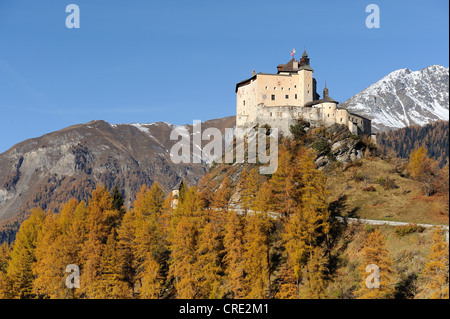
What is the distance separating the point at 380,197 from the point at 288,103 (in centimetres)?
3011

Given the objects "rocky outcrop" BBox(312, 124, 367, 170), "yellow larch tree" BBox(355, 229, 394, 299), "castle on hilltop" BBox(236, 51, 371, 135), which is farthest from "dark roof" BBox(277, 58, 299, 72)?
"yellow larch tree" BBox(355, 229, 394, 299)

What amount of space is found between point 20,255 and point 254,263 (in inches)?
1565

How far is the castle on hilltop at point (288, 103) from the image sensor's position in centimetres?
8850

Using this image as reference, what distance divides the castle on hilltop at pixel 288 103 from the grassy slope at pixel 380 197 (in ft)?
36.4

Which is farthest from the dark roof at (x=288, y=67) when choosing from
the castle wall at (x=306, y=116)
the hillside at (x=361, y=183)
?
the hillside at (x=361, y=183)

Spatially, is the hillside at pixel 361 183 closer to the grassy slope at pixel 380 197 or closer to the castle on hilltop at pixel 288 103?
the grassy slope at pixel 380 197

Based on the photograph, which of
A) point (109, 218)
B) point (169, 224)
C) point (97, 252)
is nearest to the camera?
point (97, 252)

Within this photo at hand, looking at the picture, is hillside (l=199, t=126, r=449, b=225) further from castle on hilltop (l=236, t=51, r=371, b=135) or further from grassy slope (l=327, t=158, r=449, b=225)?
castle on hilltop (l=236, t=51, r=371, b=135)

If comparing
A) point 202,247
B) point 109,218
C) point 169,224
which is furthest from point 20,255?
point 202,247

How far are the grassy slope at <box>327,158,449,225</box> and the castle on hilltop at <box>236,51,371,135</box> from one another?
36.4 ft
